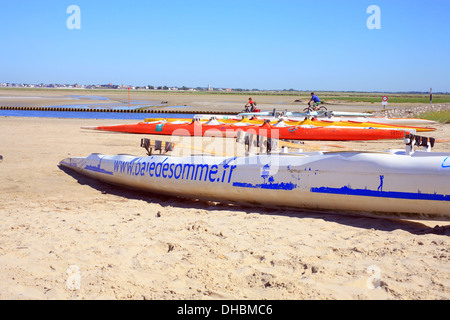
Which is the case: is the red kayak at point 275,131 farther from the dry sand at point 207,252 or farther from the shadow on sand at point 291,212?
the dry sand at point 207,252

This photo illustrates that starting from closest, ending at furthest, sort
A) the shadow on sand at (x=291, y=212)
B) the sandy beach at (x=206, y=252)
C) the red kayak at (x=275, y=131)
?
the sandy beach at (x=206, y=252), the shadow on sand at (x=291, y=212), the red kayak at (x=275, y=131)

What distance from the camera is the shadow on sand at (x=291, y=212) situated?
13.1 feet

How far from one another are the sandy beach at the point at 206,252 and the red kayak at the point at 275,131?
699cm

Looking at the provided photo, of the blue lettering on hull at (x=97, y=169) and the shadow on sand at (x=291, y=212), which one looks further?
the blue lettering on hull at (x=97, y=169)

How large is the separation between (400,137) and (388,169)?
329 inches

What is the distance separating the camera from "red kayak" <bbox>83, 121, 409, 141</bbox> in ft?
39.2

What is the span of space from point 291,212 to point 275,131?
7.92 meters

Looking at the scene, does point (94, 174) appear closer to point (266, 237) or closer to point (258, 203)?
point (258, 203)

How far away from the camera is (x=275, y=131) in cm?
1238

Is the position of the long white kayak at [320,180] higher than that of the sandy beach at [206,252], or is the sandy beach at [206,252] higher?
the long white kayak at [320,180]

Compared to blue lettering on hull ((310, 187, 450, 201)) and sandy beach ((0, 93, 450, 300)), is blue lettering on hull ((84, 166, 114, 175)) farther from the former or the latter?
blue lettering on hull ((310, 187, 450, 201))

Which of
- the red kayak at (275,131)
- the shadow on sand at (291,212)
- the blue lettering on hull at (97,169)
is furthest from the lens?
the red kayak at (275,131)

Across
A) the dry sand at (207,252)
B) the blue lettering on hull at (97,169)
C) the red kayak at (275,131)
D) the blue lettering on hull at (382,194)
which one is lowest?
the dry sand at (207,252)

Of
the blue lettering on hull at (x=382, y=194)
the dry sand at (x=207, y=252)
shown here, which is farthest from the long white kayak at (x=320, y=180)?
the dry sand at (x=207, y=252)
